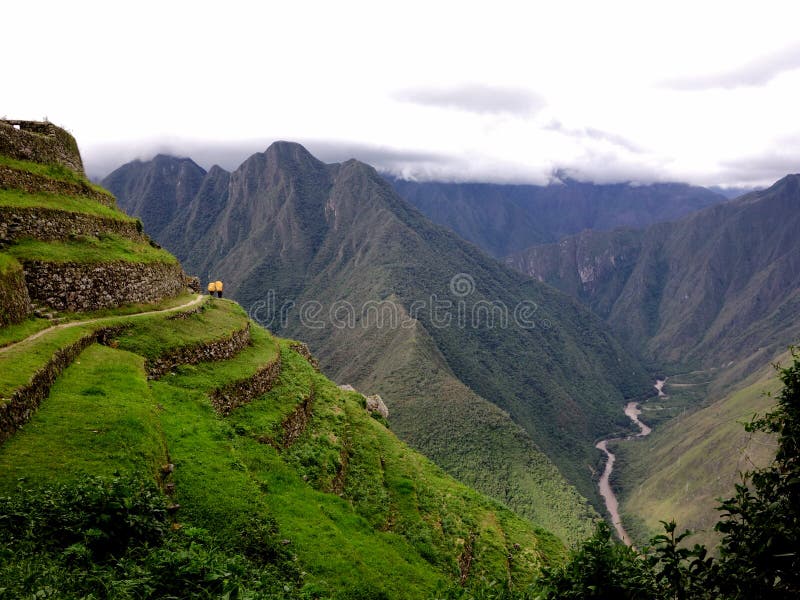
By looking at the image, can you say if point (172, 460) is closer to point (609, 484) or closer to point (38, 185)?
point (38, 185)

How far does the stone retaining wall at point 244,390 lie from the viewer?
1884cm

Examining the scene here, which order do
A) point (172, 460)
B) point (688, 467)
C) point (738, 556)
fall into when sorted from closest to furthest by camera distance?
point (738, 556)
point (172, 460)
point (688, 467)

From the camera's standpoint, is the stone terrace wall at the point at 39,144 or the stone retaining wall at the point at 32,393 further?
the stone terrace wall at the point at 39,144

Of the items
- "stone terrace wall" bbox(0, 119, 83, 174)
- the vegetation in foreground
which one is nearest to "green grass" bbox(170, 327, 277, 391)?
"stone terrace wall" bbox(0, 119, 83, 174)

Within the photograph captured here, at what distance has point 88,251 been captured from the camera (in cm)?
2092

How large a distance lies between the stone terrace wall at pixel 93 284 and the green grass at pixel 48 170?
6037mm

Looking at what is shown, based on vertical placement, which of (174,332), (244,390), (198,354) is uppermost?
(174,332)

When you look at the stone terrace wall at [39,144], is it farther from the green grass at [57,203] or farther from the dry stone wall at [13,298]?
the dry stone wall at [13,298]

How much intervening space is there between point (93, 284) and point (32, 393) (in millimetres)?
9454

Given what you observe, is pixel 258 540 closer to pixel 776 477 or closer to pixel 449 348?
pixel 776 477

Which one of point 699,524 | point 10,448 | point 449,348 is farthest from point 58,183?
point 449,348

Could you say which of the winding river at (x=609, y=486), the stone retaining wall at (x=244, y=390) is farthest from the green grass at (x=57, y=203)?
the winding river at (x=609, y=486)

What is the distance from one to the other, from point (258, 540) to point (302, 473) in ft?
21.9

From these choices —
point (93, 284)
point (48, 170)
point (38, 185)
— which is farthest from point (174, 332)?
point (48, 170)
